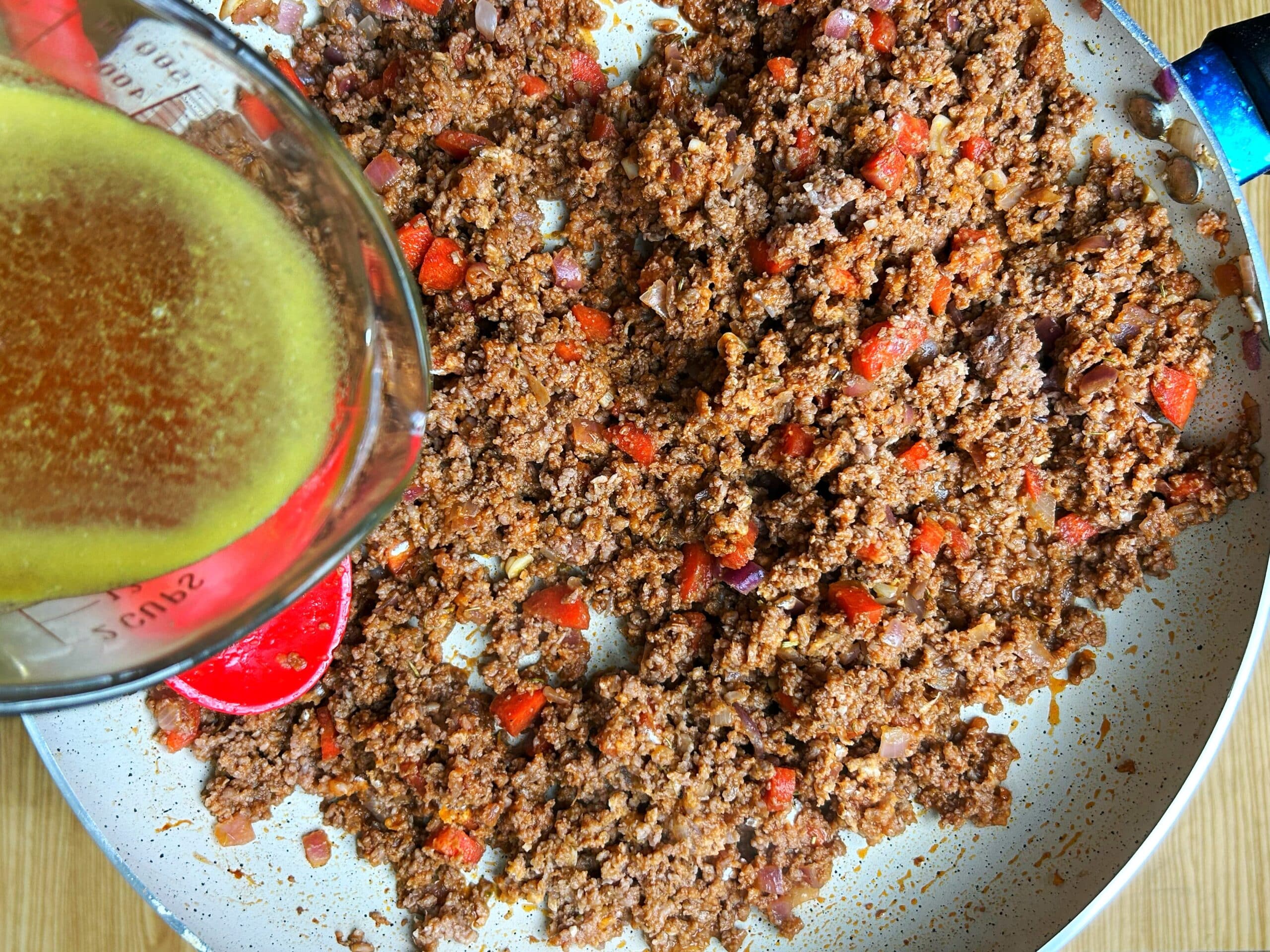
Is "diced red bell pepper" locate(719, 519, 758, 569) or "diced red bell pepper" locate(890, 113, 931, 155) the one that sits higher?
"diced red bell pepper" locate(890, 113, 931, 155)

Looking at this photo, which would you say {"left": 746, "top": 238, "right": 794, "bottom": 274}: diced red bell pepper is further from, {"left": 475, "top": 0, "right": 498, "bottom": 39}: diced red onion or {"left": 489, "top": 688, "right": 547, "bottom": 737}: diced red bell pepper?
{"left": 489, "top": 688, "right": 547, "bottom": 737}: diced red bell pepper

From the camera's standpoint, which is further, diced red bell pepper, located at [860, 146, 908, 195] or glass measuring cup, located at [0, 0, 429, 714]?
diced red bell pepper, located at [860, 146, 908, 195]

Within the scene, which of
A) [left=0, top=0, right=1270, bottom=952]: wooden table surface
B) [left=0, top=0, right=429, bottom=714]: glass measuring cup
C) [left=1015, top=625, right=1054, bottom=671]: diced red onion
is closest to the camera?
[left=0, top=0, right=429, bottom=714]: glass measuring cup

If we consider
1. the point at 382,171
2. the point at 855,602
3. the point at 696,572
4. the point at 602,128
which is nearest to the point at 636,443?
the point at 696,572

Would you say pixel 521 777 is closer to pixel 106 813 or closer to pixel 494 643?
pixel 494 643

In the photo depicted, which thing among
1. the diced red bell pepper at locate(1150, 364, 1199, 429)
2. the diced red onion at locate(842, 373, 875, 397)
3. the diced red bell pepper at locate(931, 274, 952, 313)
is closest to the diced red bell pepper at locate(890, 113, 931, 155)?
the diced red bell pepper at locate(931, 274, 952, 313)

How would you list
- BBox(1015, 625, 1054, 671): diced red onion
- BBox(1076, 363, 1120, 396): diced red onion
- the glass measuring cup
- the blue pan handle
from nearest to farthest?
1. the glass measuring cup
2. the blue pan handle
3. BBox(1076, 363, 1120, 396): diced red onion
4. BBox(1015, 625, 1054, 671): diced red onion
